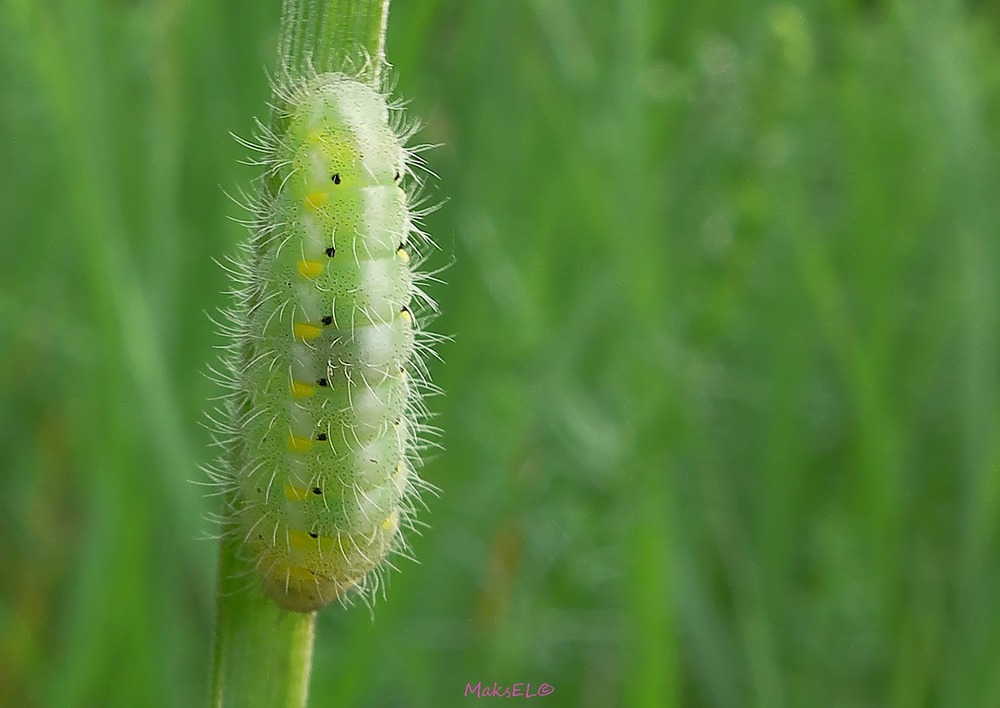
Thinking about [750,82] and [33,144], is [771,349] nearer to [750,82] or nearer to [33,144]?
[750,82]

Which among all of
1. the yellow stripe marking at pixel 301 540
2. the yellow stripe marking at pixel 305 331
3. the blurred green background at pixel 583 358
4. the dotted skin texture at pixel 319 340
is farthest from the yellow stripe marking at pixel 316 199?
the blurred green background at pixel 583 358

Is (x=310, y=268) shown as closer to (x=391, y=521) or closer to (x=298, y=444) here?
(x=298, y=444)

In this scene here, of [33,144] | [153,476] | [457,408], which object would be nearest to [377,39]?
[153,476]

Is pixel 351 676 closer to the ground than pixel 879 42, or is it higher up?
closer to the ground

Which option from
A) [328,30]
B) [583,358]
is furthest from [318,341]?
[583,358]

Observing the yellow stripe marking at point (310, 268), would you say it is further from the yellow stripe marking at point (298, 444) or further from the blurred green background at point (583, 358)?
the blurred green background at point (583, 358)

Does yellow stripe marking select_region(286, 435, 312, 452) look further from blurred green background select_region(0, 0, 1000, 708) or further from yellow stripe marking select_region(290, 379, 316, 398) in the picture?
blurred green background select_region(0, 0, 1000, 708)

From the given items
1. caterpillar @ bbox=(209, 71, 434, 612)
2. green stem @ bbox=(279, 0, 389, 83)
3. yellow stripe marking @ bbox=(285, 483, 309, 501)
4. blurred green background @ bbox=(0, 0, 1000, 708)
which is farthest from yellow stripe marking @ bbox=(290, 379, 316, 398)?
blurred green background @ bbox=(0, 0, 1000, 708)

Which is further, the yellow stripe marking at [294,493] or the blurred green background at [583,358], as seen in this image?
the blurred green background at [583,358]
